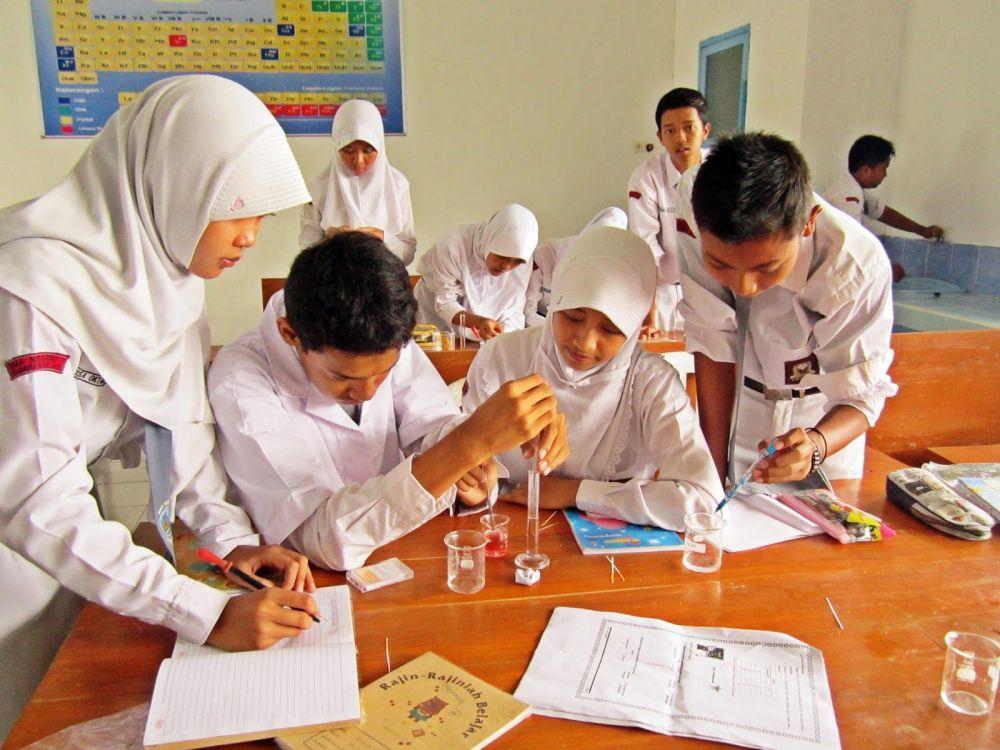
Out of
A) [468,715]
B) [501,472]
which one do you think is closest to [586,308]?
[501,472]

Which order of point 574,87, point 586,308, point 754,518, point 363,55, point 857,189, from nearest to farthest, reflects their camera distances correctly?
point 754,518 < point 586,308 < point 857,189 < point 363,55 < point 574,87

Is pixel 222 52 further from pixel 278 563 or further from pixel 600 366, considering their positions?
pixel 278 563

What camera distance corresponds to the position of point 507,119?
506 centimetres

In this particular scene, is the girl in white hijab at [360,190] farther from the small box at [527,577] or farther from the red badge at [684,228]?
the small box at [527,577]

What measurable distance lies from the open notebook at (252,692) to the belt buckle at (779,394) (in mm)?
1229

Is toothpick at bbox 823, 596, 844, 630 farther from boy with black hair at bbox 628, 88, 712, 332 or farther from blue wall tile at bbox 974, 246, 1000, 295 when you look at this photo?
blue wall tile at bbox 974, 246, 1000, 295

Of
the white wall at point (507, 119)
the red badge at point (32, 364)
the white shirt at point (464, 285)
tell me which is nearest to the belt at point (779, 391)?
the red badge at point (32, 364)

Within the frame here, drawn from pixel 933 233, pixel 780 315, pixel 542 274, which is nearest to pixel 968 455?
pixel 780 315

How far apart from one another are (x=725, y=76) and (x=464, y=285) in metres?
2.20

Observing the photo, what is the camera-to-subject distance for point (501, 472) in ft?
5.31

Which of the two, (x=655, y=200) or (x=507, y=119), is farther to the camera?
(x=507, y=119)

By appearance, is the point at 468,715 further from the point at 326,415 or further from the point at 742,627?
the point at 326,415

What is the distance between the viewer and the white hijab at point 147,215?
43.4 inches

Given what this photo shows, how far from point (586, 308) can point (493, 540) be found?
0.53 meters
